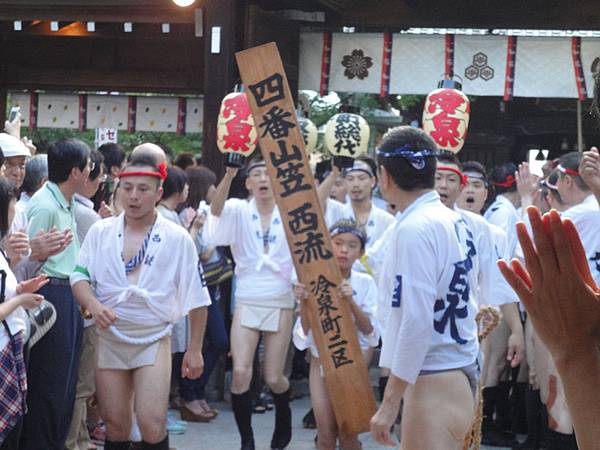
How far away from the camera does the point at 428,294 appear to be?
191 inches

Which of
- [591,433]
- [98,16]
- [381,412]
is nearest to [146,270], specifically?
[381,412]

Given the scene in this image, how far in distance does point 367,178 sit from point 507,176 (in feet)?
4.79

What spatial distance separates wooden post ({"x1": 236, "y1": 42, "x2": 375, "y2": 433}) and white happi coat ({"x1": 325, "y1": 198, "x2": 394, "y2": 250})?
190 centimetres

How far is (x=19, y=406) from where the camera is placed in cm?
546

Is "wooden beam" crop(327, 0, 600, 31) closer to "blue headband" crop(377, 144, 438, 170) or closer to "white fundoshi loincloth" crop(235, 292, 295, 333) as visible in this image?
"white fundoshi loincloth" crop(235, 292, 295, 333)

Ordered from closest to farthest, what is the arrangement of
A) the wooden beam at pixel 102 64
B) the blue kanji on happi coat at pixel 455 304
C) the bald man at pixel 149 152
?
the blue kanji on happi coat at pixel 455 304 < the bald man at pixel 149 152 < the wooden beam at pixel 102 64

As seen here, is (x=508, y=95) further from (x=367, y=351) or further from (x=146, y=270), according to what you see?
(x=146, y=270)

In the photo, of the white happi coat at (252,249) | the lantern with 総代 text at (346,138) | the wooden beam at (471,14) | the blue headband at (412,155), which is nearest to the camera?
the blue headband at (412,155)

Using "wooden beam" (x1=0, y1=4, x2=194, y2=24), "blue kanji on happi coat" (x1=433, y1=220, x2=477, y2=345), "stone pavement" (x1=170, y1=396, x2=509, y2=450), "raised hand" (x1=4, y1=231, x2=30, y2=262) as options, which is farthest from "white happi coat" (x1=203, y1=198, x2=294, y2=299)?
"wooden beam" (x1=0, y1=4, x2=194, y2=24)

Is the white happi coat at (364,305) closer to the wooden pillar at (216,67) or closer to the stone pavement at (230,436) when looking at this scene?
the stone pavement at (230,436)

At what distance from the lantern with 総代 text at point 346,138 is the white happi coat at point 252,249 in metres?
0.75

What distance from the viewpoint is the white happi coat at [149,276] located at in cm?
641

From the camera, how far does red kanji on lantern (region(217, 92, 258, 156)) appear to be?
932cm

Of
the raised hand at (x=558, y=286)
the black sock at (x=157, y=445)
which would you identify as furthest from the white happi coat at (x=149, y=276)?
the raised hand at (x=558, y=286)
